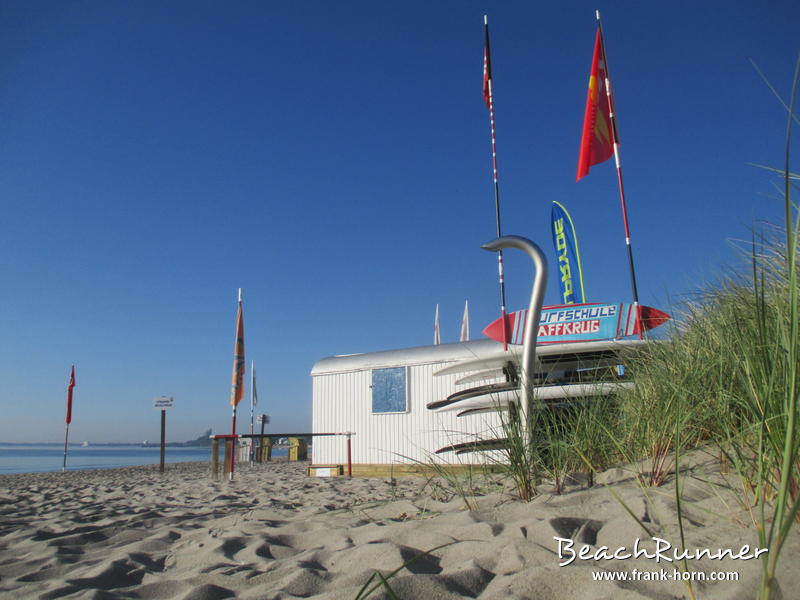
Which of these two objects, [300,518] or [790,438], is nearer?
[790,438]

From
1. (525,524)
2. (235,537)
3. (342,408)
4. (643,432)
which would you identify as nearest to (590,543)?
(525,524)

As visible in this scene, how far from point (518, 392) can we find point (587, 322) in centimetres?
399

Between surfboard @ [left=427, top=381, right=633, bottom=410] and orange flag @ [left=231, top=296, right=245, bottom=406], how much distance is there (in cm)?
651

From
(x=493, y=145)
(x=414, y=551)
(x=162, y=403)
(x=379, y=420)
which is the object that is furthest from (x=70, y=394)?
(x=414, y=551)

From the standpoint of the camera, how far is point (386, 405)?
11555 millimetres

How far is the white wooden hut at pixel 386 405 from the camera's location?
35.4 ft

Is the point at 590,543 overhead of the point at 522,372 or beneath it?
beneath

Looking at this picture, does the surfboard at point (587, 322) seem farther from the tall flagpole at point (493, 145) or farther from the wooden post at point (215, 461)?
the wooden post at point (215, 461)

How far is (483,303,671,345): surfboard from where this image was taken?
270 inches

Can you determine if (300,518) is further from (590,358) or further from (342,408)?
(342,408)

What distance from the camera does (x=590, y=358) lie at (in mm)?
6898

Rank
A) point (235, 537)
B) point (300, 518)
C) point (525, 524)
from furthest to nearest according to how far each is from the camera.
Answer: point (300, 518) < point (235, 537) < point (525, 524)

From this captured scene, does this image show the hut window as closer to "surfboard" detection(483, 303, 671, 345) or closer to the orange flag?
the orange flag

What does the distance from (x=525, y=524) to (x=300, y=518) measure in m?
1.79
